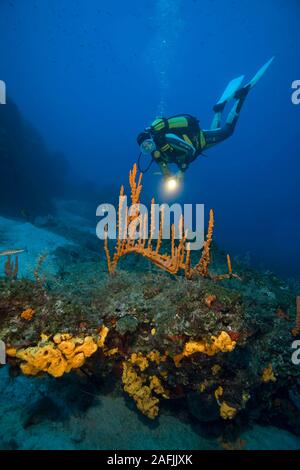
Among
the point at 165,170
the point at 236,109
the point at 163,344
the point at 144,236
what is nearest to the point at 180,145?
the point at 165,170

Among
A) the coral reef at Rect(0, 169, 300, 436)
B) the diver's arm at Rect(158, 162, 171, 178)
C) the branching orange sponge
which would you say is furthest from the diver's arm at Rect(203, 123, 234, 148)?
the coral reef at Rect(0, 169, 300, 436)

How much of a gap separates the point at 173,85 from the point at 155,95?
14675 millimetres

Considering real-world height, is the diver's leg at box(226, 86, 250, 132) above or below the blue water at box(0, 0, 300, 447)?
below

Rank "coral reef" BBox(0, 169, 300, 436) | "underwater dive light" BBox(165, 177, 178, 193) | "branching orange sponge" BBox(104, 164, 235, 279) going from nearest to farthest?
"coral reef" BBox(0, 169, 300, 436) < "branching orange sponge" BBox(104, 164, 235, 279) < "underwater dive light" BBox(165, 177, 178, 193)

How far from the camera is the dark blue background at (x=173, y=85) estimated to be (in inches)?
2173

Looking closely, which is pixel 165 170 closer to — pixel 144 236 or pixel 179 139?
pixel 179 139

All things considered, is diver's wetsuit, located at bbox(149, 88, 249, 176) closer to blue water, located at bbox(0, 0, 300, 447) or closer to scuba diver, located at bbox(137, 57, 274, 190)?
scuba diver, located at bbox(137, 57, 274, 190)

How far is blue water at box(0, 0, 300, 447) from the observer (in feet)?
149

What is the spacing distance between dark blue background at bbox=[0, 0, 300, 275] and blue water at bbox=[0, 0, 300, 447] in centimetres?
38

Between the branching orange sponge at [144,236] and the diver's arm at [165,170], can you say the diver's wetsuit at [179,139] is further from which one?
the branching orange sponge at [144,236]

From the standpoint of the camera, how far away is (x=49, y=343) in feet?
7.00

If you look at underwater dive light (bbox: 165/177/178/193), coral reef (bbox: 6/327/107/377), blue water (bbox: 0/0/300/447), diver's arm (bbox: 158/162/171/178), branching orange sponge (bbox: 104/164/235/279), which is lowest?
coral reef (bbox: 6/327/107/377)
